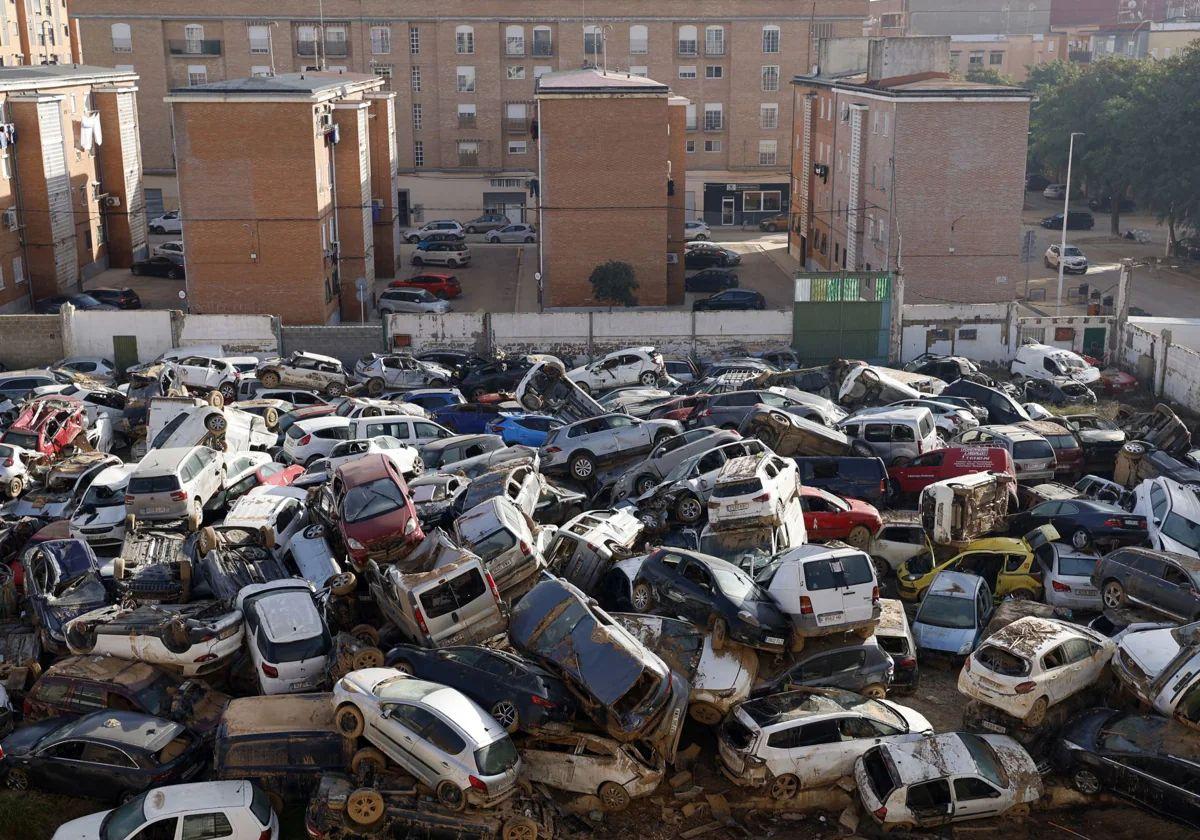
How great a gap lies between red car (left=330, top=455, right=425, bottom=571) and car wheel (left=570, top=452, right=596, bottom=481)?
5634 millimetres

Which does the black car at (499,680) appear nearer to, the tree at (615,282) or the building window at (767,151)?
the tree at (615,282)

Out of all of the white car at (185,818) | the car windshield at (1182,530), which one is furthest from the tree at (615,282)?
the white car at (185,818)

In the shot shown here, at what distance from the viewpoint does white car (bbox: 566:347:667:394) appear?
104 feet

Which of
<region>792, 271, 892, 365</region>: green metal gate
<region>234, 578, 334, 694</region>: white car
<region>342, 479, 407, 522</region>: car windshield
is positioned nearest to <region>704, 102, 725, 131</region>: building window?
<region>792, 271, 892, 365</region>: green metal gate

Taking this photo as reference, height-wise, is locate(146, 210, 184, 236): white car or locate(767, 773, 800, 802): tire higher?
locate(146, 210, 184, 236): white car

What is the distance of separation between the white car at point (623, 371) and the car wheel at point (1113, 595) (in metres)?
15.1

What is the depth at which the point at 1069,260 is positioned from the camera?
172 ft

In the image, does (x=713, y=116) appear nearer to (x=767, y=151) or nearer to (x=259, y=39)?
(x=767, y=151)

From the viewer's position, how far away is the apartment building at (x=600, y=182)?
43.7 m

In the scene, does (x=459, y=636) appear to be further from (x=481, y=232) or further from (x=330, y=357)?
(x=481, y=232)

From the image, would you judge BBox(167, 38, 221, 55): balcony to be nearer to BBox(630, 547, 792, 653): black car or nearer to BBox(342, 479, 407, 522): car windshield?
BBox(342, 479, 407, 522): car windshield

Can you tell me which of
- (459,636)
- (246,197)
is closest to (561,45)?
(246,197)

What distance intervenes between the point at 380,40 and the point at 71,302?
29944mm

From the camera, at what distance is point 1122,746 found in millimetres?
14305
